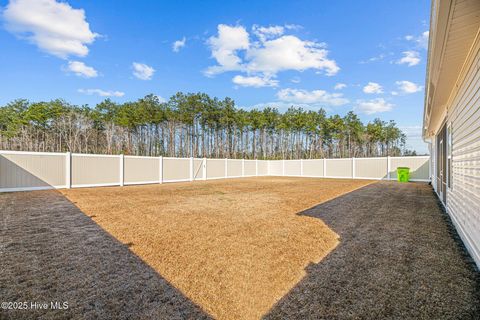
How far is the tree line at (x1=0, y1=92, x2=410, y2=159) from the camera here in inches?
1074

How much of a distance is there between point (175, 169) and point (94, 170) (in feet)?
15.2

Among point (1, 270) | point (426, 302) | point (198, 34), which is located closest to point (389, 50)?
point (198, 34)

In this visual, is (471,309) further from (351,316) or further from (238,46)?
(238,46)

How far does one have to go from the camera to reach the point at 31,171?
9039 millimetres

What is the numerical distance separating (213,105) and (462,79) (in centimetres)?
2753

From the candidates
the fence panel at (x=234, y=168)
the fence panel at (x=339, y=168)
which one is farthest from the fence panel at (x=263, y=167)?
the fence panel at (x=339, y=168)

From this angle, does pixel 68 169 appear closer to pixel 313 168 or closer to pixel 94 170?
pixel 94 170

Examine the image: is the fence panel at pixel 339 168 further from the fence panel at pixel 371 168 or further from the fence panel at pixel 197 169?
the fence panel at pixel 197 169

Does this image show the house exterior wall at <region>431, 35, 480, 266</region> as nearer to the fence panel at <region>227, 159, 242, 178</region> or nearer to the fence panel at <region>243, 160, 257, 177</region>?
the fence panel at <region>227, 159, 242, 178</region>

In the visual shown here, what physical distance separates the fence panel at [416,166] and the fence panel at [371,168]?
598 mm

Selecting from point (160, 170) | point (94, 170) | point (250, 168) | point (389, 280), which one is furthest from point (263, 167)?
point (389, 280)

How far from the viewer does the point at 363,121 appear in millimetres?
33344

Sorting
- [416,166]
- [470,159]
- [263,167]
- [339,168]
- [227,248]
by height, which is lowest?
[227,248]

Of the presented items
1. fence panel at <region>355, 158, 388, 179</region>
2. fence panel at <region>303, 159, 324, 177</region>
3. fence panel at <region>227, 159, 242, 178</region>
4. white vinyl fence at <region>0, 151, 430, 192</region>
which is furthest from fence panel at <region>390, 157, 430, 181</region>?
fence panel at <region>227, 159, 242, 178</region>
